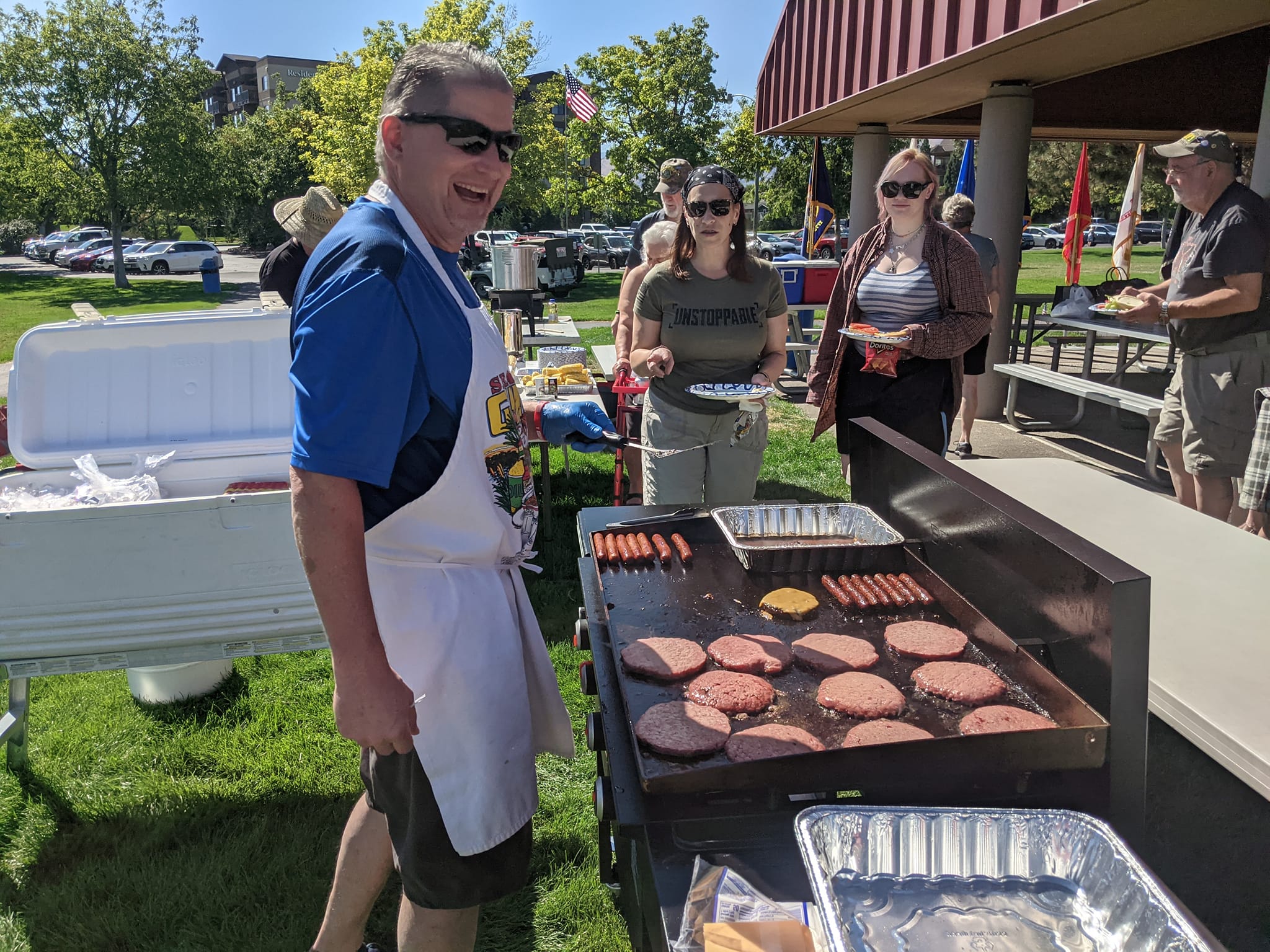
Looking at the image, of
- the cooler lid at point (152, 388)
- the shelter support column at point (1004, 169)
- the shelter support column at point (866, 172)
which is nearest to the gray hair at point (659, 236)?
the cooler lid at point (152, 388)

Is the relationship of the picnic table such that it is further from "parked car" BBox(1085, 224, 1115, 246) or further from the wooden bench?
"parked car" BBox(1085, 224, 1115, 246)

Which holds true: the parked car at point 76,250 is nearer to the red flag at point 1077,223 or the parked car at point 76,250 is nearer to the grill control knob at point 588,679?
the red flag at point 1077,223

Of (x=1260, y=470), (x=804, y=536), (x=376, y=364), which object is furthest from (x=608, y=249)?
(x=376, y=364)

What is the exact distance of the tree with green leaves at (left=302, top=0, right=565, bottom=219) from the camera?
26922mm

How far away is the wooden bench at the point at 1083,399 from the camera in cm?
574

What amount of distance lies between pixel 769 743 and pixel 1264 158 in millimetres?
5149

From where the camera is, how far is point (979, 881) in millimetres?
1369

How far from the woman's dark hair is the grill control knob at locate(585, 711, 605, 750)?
2.17 metres

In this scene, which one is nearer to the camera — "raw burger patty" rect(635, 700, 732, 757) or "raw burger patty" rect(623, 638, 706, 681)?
"raw burger patty" rect(635, 700, 732, 757)

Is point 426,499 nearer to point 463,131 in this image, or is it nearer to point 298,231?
point 463,131

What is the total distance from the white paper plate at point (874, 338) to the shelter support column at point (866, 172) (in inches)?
296

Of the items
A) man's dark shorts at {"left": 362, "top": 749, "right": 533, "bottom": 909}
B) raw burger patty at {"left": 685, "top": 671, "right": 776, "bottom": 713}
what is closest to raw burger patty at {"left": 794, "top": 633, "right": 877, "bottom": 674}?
raw burger patty at {"left": 685, "top": 671, "right": 776, "bottom": 713}

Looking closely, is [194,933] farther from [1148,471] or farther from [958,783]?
[1148,471]

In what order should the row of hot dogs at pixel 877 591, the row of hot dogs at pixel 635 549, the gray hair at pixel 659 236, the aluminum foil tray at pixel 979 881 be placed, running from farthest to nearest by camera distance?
the gray hair at pixel 659 236
the row of hot dogs at pixel 635 549
the row of hot dogs at pixel 877 591
the aluminum foil tray at pixel 979 881
